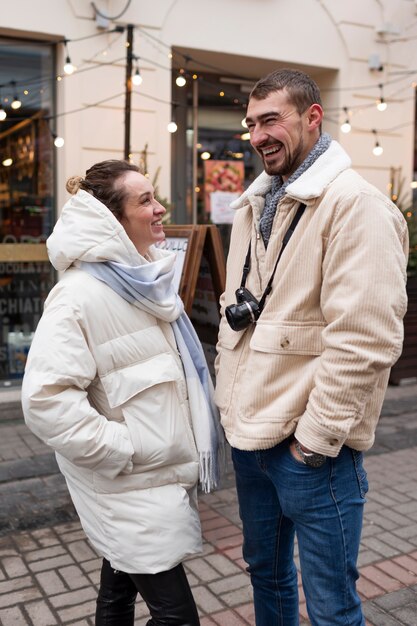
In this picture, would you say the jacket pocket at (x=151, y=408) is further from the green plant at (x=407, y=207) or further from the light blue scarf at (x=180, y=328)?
the green plant at (x=407, y=207)

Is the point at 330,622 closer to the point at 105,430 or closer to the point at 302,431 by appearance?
the point at 302,431

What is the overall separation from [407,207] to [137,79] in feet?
12.0

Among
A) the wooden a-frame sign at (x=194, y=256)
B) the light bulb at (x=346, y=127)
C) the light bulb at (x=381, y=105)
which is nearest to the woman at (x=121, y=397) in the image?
the wooden a-frame sign at (x=194, y=256)

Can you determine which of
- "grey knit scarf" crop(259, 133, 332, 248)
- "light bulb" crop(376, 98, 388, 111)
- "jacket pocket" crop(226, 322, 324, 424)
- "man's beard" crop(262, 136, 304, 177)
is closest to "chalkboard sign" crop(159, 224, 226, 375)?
"grey knit scarf" crop(259, 133, 332, 248)

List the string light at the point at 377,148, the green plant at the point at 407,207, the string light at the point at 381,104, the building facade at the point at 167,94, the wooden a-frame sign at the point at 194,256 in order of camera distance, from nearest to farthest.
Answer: the wooden a-frame sign at the point at 194,256 < the building facade at the point at 167,94 < the green plant at the point at 407,207 < the string light at the point at 381,104 < the string light at the point at 377,148

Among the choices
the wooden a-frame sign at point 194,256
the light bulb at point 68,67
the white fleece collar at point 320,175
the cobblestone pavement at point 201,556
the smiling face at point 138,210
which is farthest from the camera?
the light bulb at point 68,67

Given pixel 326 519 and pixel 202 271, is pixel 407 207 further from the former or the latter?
pixel 326 519

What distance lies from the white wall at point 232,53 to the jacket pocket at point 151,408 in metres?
4.87

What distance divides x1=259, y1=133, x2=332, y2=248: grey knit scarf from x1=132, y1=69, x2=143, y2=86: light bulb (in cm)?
450

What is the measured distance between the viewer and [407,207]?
8.12 meters

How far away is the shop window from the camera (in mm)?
6648

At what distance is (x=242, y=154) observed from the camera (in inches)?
332

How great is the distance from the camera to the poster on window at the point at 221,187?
321 inches

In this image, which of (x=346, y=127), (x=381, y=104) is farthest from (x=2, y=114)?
(x=381, y=104)
